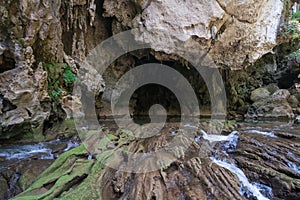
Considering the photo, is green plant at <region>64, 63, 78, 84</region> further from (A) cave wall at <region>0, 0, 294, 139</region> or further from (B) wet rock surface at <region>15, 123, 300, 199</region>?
(B) wet rock surface at <region>15, 123, 300, 199</region>

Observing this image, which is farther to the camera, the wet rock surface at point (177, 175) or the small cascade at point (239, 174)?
the small cascade at point (239, 174)

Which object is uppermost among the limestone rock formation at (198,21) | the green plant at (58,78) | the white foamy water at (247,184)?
the limestone rock formation at (198,21)

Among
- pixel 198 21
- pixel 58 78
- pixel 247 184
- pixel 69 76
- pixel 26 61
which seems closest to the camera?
pixel 247 184

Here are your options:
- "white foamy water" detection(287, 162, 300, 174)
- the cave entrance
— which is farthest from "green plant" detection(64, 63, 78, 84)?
"white foamy water" detection(287, 162, 300, 174)

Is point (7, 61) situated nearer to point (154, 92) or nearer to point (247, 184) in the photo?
point (247, 184)

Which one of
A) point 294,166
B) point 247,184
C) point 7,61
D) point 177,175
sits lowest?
point 247,184

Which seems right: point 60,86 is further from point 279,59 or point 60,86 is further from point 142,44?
point 279,59

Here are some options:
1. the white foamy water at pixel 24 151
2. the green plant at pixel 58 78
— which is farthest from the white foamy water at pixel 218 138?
the green plant at pixel 58 78

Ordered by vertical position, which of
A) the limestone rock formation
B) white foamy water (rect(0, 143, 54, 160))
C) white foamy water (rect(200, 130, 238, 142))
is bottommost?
white foamy water (rect(0, 143, 54, 160))

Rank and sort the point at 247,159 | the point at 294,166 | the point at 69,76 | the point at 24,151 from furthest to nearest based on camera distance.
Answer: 1. the point at 69,76
2. the point at 24,151
3. the point at 247,159
4. the point at 294,166

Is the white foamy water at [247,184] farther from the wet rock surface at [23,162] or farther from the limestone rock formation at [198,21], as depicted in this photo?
the limestone rock formation at [198,21]

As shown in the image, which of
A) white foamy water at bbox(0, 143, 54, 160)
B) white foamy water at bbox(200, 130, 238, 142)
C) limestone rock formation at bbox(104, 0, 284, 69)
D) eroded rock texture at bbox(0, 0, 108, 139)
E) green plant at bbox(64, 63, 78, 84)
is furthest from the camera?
limestone rock formation at bbox(104, 0, 284, 69)

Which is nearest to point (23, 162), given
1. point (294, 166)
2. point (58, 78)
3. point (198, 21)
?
point (58, 78)

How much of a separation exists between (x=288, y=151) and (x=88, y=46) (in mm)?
9647
